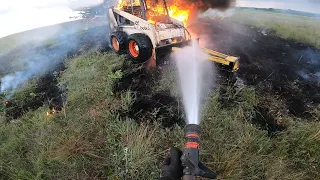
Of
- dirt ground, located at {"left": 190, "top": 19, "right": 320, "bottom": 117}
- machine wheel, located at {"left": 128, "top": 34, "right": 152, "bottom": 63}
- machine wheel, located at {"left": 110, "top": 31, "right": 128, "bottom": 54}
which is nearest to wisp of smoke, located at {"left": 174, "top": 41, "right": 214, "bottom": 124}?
machine wheel, located at {"left": 128, "top": 34, "right": 152, "bottom": 63}

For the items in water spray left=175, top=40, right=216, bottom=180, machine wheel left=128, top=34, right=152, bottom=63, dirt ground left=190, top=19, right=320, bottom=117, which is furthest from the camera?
machine wheel left=128, top=34, right=152, bottom=63

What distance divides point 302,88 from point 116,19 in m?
7.88

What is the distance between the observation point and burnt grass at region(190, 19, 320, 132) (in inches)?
228

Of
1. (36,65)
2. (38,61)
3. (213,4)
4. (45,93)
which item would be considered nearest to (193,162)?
(45,93)

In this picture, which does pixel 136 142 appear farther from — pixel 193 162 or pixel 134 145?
pixel 193 162

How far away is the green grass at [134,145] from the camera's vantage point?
3.78m

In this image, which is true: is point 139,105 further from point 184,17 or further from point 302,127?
point 184,17

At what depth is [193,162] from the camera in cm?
185

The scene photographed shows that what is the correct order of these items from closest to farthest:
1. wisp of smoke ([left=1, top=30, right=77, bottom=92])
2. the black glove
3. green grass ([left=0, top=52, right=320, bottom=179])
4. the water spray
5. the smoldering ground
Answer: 1. the black glove
2. green grass ([left=0, top=52, right=320, bottom=179])
3. the water spray
4. wisp of smoke ([left=1, top=30, right=77, bottom=92])
5. the smoldering ground

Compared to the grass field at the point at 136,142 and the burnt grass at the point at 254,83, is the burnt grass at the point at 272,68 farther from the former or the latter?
the grass field at the point at 136,142

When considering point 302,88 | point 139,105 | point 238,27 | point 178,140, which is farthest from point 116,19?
point 238,27

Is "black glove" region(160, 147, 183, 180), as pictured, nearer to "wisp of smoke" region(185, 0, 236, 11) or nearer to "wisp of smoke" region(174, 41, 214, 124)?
"wisp of smoke" region(174, 41, 214, 124)

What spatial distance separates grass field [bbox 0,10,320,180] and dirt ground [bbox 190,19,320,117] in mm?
929

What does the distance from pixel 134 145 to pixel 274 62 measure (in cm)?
726
